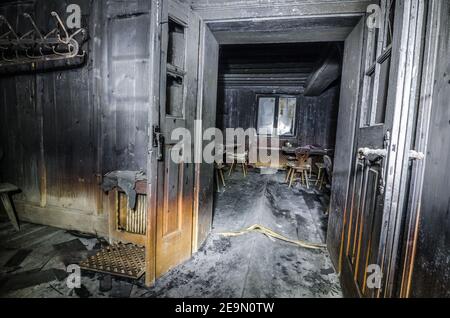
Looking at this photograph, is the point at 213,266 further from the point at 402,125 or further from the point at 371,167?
the point at 402,125

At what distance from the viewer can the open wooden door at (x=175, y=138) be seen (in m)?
2.35

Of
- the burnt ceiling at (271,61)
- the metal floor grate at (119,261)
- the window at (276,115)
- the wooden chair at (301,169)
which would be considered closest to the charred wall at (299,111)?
the window at (276,115)

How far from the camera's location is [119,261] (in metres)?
2.80

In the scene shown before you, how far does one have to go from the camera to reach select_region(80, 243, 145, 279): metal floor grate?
2600 mm

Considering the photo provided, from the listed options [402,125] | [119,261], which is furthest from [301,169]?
[402,125]

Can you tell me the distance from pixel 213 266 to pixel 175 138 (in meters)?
1.51

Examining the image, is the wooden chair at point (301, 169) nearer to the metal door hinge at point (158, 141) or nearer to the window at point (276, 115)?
the window at point (276, 115)

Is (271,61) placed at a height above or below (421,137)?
above

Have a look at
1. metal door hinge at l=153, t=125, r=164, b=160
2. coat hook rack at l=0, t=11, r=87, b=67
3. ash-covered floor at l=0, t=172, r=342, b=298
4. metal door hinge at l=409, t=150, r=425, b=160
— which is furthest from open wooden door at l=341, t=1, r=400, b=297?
coat hook rack at l=0, t=11, r=87, b=67

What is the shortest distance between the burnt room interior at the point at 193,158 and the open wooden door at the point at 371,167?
2 centimetres

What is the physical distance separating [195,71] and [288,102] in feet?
24.1

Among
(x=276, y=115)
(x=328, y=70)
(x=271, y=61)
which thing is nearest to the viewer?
(x=328, y=70)

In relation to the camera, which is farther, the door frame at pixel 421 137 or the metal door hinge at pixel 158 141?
the metal door hinge at pixel 158 141
